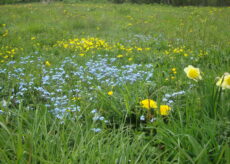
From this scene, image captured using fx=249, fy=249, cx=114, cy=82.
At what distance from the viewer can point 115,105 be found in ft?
7.36

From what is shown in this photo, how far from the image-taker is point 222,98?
1.84m

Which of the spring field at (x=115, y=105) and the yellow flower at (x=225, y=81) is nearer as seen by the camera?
the spring field at (x=115, y=105)

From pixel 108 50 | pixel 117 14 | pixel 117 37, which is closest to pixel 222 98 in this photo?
pixel 108 50

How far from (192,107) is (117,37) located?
4.86 m

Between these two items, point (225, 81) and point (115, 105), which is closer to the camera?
point (225, 81)

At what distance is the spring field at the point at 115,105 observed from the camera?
1516mm

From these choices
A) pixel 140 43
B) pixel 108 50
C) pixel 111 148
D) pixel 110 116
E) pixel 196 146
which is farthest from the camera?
pixel 140 43

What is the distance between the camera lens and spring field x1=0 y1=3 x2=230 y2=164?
1.52 meters

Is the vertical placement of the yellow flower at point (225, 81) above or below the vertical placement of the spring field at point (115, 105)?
above

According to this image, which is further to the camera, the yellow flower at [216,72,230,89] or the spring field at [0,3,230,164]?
the yellow flower at [216,72,230,89]

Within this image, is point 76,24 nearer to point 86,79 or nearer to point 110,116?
point 86,79

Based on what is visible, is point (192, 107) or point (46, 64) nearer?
point (192, 107)

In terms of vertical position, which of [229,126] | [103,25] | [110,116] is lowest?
[110,116]

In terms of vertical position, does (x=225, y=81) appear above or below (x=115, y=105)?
above
